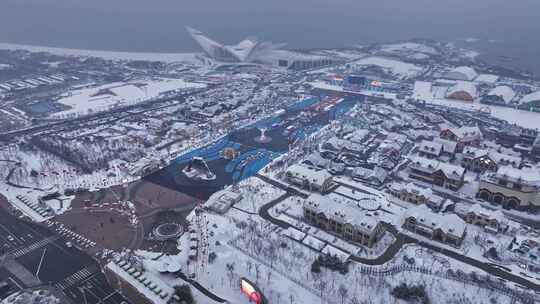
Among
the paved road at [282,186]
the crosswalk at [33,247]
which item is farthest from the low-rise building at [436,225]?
the crosswalk at [33,247]

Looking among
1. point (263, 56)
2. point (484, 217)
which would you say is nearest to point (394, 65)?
point (263, 56)

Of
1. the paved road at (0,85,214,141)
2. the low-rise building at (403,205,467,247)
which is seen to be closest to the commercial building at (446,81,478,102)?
the low-rise building at (403,205,467,247)

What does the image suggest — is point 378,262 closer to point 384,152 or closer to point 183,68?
point 384,152

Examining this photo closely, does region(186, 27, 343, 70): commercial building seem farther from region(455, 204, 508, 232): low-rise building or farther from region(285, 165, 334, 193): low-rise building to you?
region(455, 204, 508, 232): low-rise building

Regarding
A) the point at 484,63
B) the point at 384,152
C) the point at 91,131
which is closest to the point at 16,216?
the point at 91,131

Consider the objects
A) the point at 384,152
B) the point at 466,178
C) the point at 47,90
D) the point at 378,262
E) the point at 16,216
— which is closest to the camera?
the point at 378,262

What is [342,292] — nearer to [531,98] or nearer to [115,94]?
[531,98]
